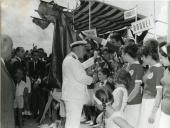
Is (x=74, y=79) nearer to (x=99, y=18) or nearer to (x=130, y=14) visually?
(x=99, y=18)

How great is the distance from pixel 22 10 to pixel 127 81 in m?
0.76

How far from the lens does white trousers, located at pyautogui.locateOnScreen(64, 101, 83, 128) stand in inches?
92.9

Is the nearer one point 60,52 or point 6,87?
point 6,87

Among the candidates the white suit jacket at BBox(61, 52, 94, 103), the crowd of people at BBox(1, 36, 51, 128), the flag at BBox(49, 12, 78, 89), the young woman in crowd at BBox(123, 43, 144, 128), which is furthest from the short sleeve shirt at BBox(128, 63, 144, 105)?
the crowd of people at BBox(1, 36, 51, 128)

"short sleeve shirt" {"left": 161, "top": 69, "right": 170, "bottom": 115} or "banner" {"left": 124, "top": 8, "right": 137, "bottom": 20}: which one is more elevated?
"banner" {"left": 124, "top": 8, "right": 137, "bottom": 20}

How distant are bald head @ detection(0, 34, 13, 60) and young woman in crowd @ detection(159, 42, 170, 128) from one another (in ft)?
2.91

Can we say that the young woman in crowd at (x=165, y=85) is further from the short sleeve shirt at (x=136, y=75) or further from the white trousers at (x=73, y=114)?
the white trousers at (x=73, y=114)

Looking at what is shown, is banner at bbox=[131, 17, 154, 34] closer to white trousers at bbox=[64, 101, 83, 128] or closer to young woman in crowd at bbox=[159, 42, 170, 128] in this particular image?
young woman in crowd at bbox=[159, 42, 170, 128]

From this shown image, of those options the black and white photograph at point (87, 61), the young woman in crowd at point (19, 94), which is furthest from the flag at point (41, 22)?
the young woman in crowd at point (19, 94)

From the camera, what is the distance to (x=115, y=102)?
2311 millimetres

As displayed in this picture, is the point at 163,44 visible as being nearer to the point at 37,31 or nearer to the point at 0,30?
the point at 37,31

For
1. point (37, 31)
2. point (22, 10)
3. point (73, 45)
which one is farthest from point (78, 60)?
point (22, 10)

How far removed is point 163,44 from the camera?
2314 millimetres

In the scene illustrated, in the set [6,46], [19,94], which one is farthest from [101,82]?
[6,46]
